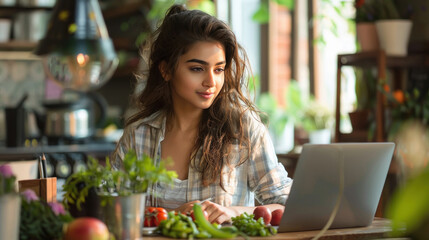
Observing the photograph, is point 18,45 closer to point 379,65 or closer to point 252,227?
point 379,65

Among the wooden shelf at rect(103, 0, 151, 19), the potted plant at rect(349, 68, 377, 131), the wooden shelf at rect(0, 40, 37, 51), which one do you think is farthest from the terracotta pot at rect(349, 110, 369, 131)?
the wooden shelf at rect(0, 40, 37, 51)

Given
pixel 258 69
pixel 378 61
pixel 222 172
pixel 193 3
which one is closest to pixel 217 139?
pixel 222 172

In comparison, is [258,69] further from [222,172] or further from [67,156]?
[222,172]

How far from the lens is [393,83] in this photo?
374 cm

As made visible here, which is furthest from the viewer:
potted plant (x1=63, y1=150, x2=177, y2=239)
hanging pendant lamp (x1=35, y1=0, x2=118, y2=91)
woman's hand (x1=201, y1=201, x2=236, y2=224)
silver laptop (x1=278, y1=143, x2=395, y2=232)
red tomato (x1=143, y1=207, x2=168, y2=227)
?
hanging pendant lamp (x1=35, y1=0, x2=118, y2=91)

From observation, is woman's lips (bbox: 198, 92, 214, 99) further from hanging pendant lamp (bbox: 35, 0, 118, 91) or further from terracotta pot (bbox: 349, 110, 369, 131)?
hanging pendant lamp (bbox: 35, 0, 118, 91)

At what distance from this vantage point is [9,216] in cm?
125

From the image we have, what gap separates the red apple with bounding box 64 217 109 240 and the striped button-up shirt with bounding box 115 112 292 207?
885 millimetres

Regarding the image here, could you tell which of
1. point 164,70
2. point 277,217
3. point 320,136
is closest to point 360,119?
point 320,136

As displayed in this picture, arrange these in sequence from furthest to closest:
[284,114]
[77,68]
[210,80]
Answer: [284,114] → [77,68] → [210,80]

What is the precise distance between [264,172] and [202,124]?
0.86ft

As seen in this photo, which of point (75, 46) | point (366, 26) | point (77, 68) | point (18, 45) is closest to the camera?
point (366, 26)

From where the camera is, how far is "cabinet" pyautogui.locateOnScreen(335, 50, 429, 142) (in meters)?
3.37

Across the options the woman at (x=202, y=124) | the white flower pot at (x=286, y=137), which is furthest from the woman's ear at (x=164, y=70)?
the white flower pot at (x=286, y=137)
